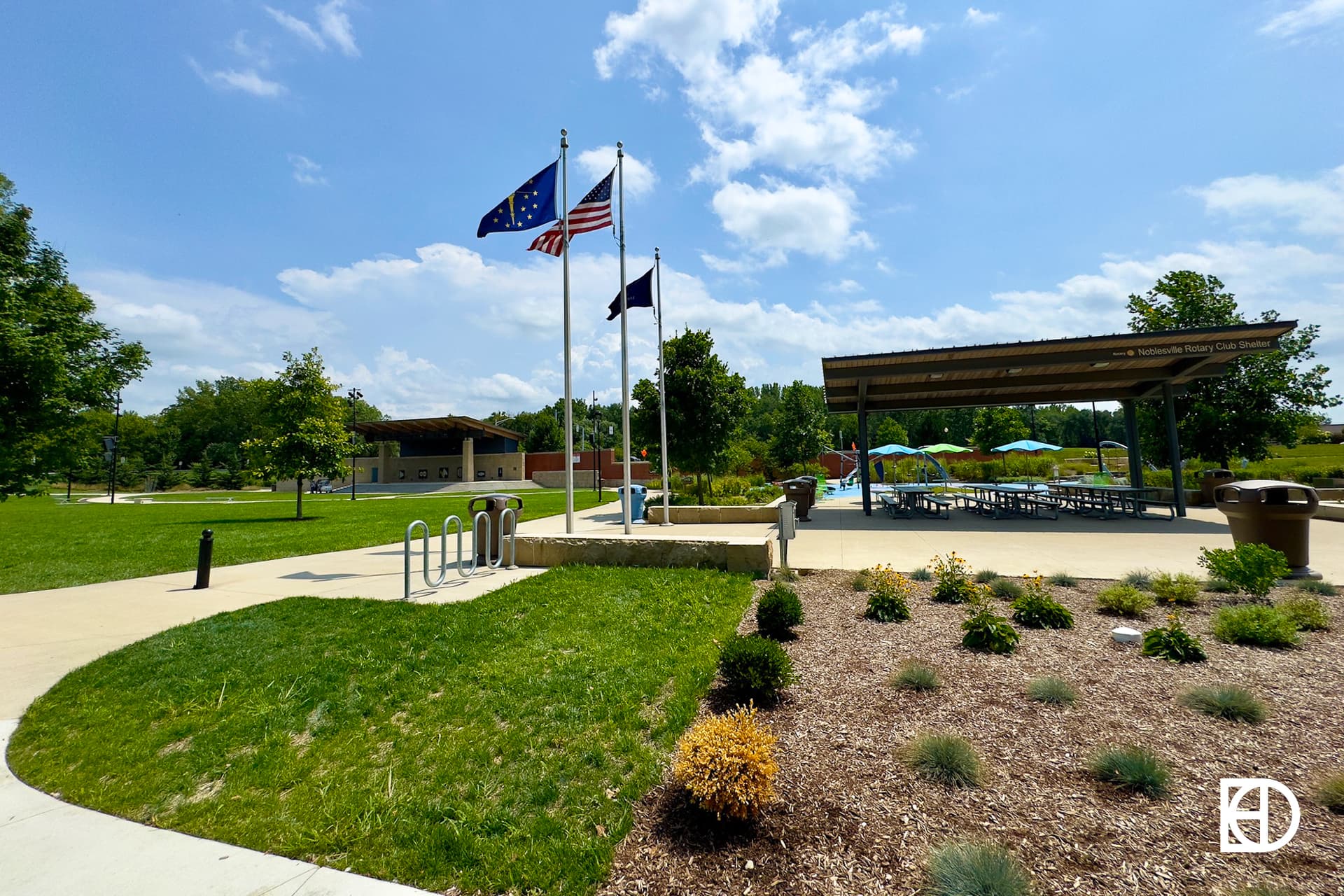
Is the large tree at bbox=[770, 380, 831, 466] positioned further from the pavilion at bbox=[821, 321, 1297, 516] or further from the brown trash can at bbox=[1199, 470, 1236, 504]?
the brown trash can at bbox=[1199, 470, 1236, 504]

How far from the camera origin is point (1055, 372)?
16.6 m

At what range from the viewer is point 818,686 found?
14.0ft

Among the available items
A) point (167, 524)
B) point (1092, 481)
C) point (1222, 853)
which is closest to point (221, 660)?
point (1222, 853)

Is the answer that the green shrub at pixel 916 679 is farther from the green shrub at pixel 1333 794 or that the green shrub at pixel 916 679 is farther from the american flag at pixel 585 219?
the american flag at pixel 585 219

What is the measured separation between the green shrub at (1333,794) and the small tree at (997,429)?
50945 mm

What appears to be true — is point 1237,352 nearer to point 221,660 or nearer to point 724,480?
point 724,480

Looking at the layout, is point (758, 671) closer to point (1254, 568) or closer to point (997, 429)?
point (1254, 568)

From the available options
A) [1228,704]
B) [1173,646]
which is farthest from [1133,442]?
[1228,704]

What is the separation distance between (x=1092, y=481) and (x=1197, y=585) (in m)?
19.6

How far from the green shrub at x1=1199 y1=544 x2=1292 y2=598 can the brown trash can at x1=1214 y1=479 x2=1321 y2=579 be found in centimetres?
133

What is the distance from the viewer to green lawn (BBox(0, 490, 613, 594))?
9.86 m

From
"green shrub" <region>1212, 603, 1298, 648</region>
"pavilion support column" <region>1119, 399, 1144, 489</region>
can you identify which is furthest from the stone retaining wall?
"pavilion support column" <region>1119, 399, 1144, 489</region>

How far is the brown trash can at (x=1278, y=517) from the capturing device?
7.26 metres

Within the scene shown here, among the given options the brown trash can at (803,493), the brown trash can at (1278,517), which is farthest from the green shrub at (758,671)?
the brown trash can at (803,493)
